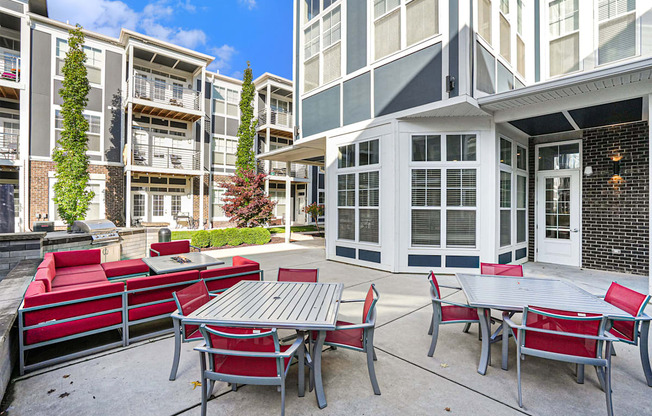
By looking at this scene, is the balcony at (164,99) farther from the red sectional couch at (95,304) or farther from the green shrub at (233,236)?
the red sectional couch at (95,304)

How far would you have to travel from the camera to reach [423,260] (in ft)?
23.4

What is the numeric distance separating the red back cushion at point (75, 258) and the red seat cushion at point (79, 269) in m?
0.08

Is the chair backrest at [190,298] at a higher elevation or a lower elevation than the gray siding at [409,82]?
lower

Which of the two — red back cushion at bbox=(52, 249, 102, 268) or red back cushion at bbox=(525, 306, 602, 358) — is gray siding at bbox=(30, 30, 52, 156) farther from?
red back cushion at bbox=(525, 306, 602, 358)

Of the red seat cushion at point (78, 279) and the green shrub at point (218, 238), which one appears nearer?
the red seat cushion at point (78, 279)

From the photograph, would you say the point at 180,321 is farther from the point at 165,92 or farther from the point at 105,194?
the point at 165,92

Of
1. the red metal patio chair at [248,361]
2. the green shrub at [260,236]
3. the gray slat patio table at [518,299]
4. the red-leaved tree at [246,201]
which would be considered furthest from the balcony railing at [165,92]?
the gray slat patio table at [518,299]

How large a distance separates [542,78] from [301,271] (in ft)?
28.6

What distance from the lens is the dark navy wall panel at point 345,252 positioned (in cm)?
824

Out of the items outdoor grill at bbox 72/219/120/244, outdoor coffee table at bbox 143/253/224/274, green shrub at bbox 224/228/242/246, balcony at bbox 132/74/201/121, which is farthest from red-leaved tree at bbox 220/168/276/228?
outdoor coffee table at bbox 143/253/224/274

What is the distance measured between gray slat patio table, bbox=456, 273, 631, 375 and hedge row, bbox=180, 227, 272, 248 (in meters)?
9.88

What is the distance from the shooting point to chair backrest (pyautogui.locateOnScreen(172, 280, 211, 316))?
8.97ft

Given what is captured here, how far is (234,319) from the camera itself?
2479 mm

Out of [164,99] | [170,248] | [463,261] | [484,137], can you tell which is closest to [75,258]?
[170,248]
